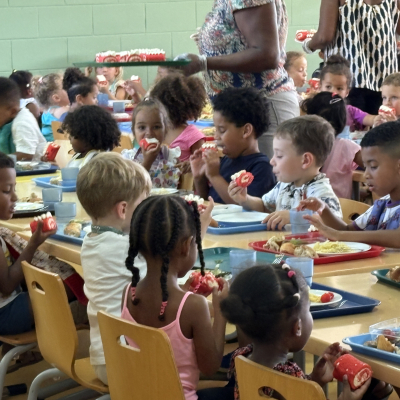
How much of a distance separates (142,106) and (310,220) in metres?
1.93

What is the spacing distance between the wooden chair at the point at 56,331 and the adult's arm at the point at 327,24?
11.8 feet

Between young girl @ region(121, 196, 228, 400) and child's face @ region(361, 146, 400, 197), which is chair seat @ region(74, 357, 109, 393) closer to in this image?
young girl @ region(121, 196, 228, 400)

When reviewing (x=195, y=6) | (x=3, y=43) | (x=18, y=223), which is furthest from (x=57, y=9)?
(x=18, y=223)

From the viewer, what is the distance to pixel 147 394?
6.44 feet

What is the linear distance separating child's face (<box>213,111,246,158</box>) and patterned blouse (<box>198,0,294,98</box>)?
1.10 feet

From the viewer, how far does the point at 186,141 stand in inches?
178

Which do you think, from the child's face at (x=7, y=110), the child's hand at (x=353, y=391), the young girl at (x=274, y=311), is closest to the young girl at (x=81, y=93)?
the child's face at (x=7, y=110)

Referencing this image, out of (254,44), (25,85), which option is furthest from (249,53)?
(25,85)

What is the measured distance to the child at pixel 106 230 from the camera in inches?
95.3

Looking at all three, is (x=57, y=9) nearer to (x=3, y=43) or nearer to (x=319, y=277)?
(x=3, y=43)

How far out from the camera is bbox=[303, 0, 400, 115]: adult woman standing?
5477 millimetres

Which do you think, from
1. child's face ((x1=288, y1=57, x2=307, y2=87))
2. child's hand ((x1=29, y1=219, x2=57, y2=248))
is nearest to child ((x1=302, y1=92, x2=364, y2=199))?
child's hand ((x1=29, y1=219, x2=57, y2=248))

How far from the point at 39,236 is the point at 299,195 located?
1.06 meters

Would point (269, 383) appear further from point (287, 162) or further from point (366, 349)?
point (287, 162)
